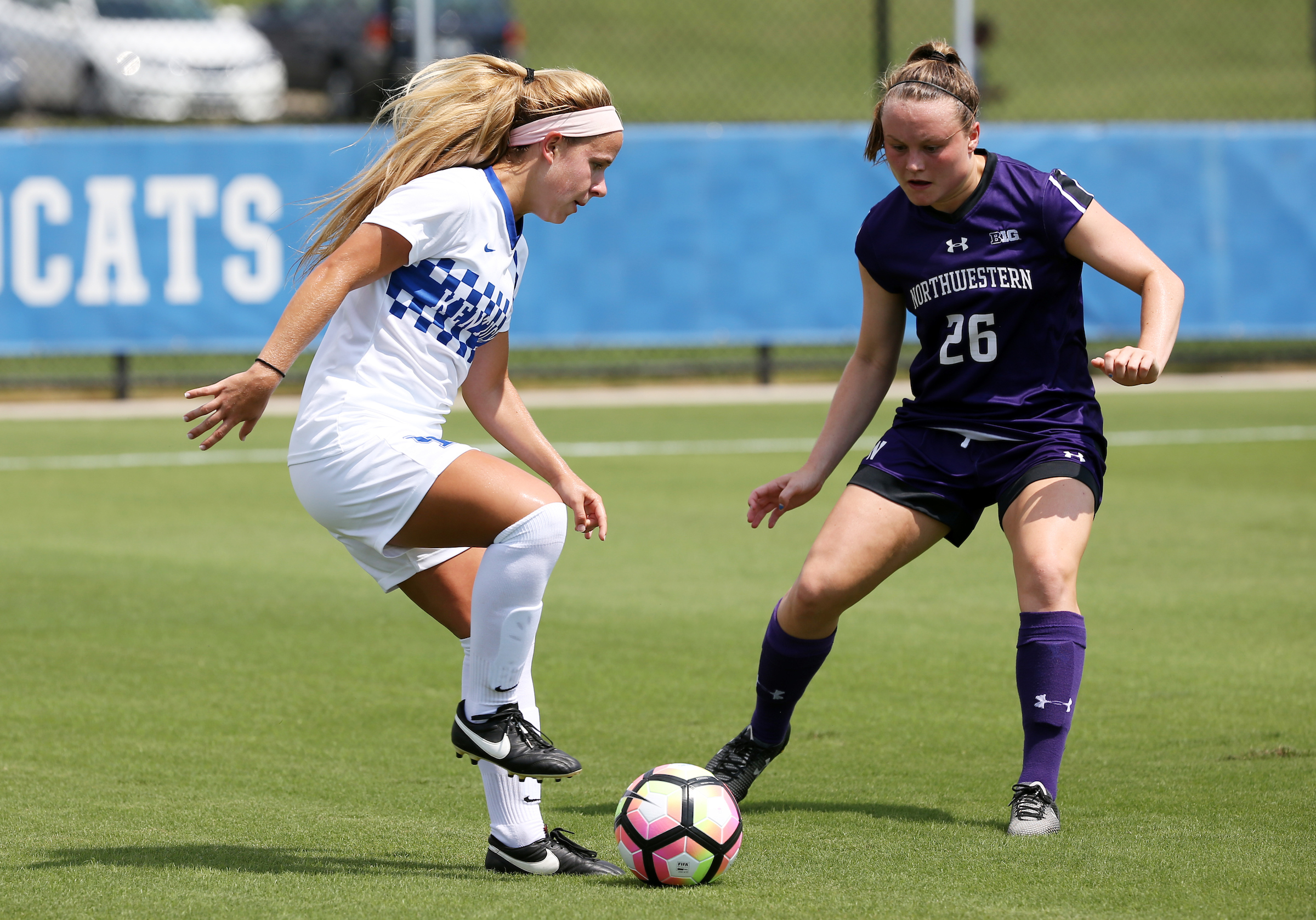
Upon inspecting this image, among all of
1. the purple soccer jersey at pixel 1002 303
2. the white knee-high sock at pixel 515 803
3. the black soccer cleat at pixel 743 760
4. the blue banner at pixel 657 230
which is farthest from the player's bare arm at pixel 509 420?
the blue banner at pixel 657 230

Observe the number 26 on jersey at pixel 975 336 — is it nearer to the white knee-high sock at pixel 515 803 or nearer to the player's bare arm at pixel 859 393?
the player's bare arm at pixel 859 393

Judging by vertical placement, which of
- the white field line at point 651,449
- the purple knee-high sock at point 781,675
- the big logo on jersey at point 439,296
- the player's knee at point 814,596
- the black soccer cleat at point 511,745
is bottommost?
the white field line at point 651,449

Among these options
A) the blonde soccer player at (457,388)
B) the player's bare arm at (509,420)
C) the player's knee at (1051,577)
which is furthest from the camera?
the player's knee at (1051,577)

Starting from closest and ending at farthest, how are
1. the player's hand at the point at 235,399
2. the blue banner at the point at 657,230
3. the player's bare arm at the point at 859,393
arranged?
the player's hand at the point at 235,399 → the player's bare arm at the point at 859,393 → the blue banner at the point at 657,230

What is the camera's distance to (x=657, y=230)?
561 inches

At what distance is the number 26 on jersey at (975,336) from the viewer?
456cm

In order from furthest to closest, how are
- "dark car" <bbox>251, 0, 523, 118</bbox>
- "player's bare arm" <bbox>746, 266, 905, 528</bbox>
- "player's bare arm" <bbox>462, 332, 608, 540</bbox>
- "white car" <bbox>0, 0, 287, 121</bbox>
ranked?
"dark car" <bbox>251, 0, 523, 118</bbox>
"white car" <bbox>0, 0, 287, 121</bbox>
"player's bare arm" <bbox>746, 266, 905, 528</bbox>
"player's bare arm" <bbox>462, 332, 608, 540</bbox>

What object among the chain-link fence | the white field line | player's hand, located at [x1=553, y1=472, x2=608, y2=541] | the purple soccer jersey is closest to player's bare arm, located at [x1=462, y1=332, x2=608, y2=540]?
player's hand, located at [x1=553, y1=472, x2=608, y2=541]

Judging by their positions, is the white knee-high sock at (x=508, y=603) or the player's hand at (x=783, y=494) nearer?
the white knee-high sock at (x=508, y=603)

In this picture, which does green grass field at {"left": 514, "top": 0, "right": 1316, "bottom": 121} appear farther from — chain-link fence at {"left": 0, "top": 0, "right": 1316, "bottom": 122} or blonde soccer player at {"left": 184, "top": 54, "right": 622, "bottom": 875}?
blonde soccer player at {"left": 184, "top": 54, "right": 622, "bottom": 875}

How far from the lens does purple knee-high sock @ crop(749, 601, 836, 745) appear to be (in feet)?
15.3

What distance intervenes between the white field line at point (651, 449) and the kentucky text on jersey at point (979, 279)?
692 centimetres

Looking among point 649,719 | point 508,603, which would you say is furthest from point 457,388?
point 649,719

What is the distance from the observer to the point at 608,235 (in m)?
14.2
